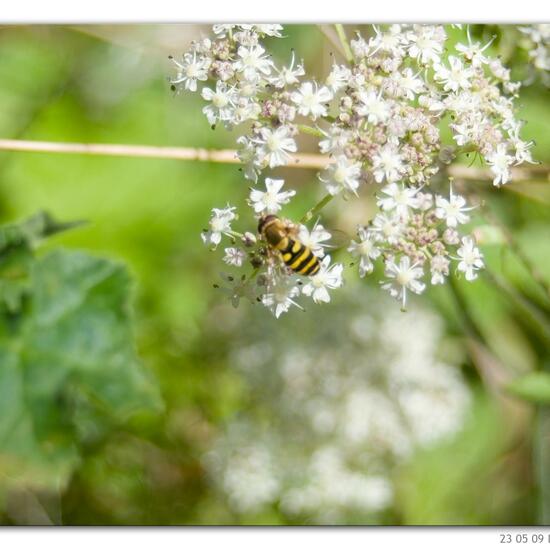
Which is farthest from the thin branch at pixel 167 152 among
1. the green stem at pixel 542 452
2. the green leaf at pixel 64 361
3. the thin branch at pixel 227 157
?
the green stem at pixel 542 452

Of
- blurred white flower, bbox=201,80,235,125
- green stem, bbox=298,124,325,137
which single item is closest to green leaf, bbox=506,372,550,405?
green stem, bbox=298,124,325,137

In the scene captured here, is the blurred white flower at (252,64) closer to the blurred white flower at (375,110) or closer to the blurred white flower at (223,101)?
the blurred white flower at (223,101)

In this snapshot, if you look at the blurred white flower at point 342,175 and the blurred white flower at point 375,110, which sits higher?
the blurred white flower at point 375,110

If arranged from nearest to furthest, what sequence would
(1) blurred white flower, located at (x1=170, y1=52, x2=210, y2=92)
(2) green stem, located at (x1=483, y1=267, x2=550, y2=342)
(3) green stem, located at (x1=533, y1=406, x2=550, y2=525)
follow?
(1) blurred white flower, located at (x1=170, y1=52, x2=210, y2=92) < (2) green stem, located at (x1=483, y1=267, x2=550, y2=342) < (3) green stem, located at (x1=533, y1=406, x2=550, y2=525)

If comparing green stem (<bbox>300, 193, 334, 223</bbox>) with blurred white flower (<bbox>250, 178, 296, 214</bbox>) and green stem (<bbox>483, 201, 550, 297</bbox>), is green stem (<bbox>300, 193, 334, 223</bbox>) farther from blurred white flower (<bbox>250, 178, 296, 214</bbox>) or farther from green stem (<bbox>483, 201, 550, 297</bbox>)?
green stem (<bbox>483, 201, 550, 297</bbox>)

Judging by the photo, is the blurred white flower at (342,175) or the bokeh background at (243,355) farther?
the bokeh background at (243,355)

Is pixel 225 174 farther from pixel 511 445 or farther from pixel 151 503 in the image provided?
pixel 511 445
